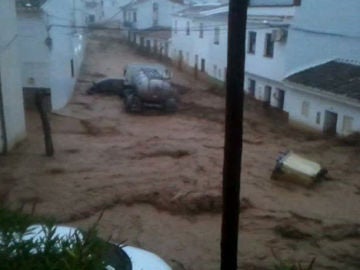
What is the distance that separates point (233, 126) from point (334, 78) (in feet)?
49.8

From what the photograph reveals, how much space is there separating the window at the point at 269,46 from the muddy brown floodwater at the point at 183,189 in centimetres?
418

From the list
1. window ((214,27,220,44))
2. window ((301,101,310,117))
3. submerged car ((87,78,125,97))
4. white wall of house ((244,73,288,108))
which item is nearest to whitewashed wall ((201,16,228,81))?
window ((214,27,220,44))

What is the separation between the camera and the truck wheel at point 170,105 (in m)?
23.1

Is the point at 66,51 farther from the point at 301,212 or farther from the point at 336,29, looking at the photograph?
the point at 301,212

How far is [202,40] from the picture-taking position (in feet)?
109

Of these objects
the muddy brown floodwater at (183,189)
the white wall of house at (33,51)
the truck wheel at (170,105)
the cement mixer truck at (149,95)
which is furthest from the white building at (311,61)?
the white wall of house at (33,51)

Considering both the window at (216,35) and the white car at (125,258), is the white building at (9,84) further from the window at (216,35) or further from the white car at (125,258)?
the window at (216,35)

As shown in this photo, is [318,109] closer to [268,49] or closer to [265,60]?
[265,60]

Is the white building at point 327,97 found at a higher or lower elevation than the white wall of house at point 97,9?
lower

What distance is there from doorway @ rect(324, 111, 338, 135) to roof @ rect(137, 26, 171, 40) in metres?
28.5

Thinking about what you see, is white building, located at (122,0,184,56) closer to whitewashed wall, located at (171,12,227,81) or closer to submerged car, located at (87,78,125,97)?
whitewashed wall, located at (171,12,227,81)

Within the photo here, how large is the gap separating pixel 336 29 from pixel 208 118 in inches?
274

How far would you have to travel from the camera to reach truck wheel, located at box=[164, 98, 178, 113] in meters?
23.1

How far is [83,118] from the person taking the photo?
69.0ft
